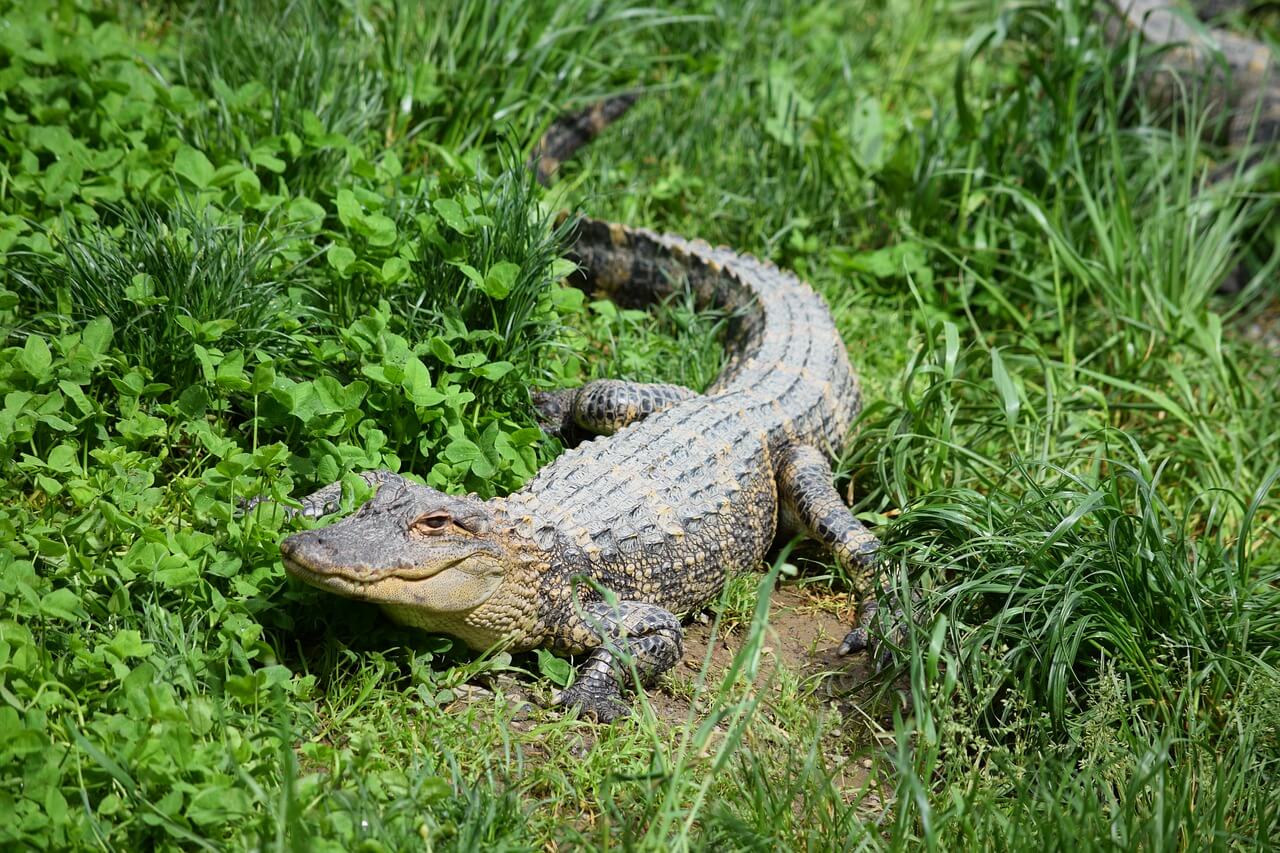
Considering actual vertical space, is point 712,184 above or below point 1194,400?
above

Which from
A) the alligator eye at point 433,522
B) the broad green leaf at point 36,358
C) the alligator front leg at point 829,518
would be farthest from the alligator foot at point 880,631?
the broad green leaf at point 36,358

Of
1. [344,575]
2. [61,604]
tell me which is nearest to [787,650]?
[344,575]

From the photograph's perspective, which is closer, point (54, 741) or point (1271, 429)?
point (54, 741)

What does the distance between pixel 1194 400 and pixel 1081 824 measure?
3.00 m

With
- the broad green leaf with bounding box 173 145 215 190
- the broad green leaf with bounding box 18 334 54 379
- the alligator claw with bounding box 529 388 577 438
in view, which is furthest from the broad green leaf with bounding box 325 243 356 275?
the broad green leaf with bounding box 18 334 54 379

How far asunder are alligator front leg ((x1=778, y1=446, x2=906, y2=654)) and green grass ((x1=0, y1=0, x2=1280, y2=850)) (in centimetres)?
19

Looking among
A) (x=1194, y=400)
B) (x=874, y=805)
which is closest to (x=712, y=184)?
(x=1194, y=400)

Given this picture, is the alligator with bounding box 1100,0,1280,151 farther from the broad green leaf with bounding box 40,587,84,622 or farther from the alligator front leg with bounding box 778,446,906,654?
the broad green leaf with bounding box 40,587,84,622

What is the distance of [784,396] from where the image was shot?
454 centimetres

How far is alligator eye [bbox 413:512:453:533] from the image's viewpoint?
3.36m

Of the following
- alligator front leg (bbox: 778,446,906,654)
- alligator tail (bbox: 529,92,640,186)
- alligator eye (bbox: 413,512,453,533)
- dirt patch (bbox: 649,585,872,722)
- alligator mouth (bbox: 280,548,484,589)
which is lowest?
dirt patch (bbox: 649,585,872,722)

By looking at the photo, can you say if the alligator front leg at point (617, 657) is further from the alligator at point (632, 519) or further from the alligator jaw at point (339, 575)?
the alligator jaw at point (339, 575)

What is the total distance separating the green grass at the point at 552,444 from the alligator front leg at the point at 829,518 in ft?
0.61

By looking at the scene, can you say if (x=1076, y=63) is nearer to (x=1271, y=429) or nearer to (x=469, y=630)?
(x=1271, y=429)
